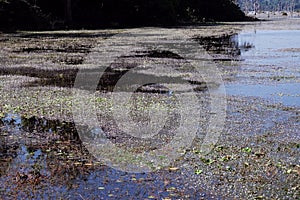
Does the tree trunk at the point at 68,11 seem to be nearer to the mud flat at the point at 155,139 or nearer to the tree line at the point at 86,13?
the tree line at the point at 86,13

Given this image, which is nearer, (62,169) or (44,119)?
(62,169)

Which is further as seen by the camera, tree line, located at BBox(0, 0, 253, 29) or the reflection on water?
tree line, located at BBox(0, 0, 253, 29)

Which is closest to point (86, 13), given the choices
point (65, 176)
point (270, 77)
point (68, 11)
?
point (68, 11)

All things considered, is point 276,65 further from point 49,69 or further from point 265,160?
point 265,160

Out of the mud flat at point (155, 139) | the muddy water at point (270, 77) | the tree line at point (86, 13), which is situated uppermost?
the tree line at point (86, 13)

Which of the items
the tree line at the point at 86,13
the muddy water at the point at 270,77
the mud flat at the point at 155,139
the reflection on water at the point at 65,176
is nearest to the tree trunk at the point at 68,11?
the tree line at the point at 86,13

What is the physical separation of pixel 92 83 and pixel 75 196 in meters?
8.03

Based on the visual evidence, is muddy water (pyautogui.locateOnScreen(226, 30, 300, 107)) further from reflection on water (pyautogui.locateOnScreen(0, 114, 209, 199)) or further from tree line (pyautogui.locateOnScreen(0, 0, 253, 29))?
tree line (pyautogui.locateOnScreen(0, 0, 253, 29))

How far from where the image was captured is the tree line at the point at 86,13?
4159 centimetres

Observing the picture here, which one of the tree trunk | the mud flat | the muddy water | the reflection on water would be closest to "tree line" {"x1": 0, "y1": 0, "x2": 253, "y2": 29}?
the tree trunk

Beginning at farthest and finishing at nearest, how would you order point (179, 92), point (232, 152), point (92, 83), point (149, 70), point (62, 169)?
point (149, 70), point (92, 83), point (179, 92), point (232, 152), point (62, 169)

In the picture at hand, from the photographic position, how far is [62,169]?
6.39m

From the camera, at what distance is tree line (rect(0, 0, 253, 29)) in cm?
4159

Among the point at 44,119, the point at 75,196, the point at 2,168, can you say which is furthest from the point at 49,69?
the point at 75,196
